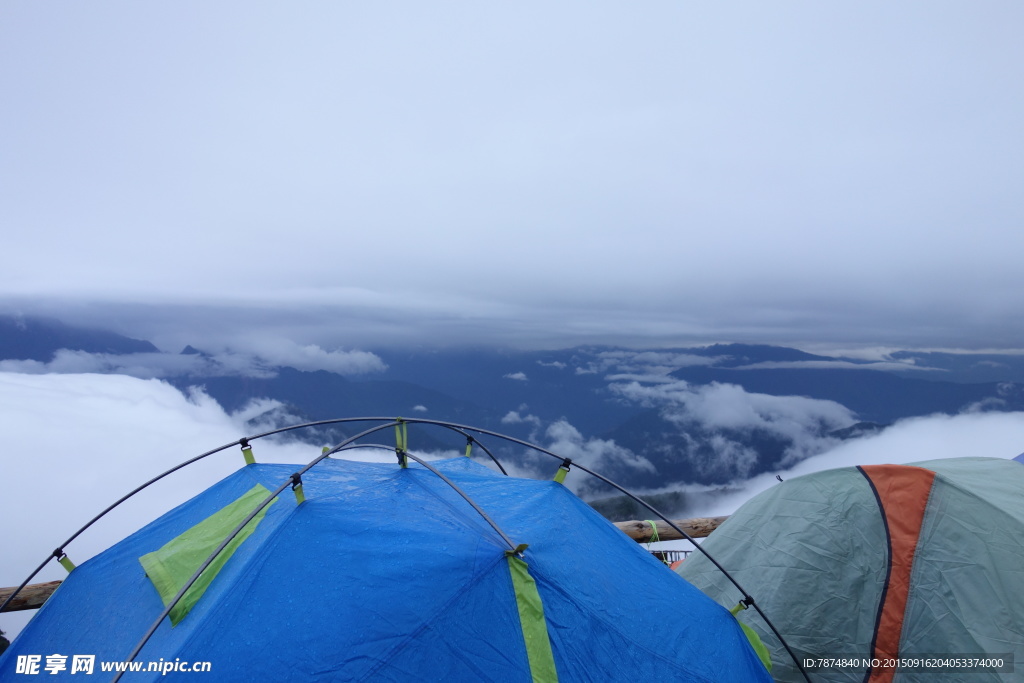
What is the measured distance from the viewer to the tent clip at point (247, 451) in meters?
4.86

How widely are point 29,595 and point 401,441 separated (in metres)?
4.25

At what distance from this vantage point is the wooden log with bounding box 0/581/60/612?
5395 millimetres

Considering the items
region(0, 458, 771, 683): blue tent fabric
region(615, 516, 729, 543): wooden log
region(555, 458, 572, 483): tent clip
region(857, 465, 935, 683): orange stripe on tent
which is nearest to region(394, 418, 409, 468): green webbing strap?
region(0, 458, 771, 683): blue tent fabric

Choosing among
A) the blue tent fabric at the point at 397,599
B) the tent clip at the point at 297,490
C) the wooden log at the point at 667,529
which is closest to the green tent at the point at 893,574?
the blue tent fabric at the point at 397,599

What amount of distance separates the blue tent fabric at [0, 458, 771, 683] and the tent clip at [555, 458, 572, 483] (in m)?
0.18

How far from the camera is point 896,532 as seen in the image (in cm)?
488

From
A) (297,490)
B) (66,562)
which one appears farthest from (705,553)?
(66,562)

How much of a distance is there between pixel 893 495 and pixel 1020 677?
4.75ft

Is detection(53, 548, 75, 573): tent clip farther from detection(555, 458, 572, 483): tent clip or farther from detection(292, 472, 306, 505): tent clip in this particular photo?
detection(555, 458, 572, 483): tent clip

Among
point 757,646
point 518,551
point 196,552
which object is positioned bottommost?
point 757,646

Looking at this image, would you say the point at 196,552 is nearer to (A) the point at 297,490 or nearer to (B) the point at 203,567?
(B) the point at 203,567

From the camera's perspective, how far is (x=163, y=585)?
3721mm

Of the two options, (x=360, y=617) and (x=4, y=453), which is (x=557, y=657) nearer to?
(x=360, y=617)

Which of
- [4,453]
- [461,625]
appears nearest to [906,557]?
[461,625]
